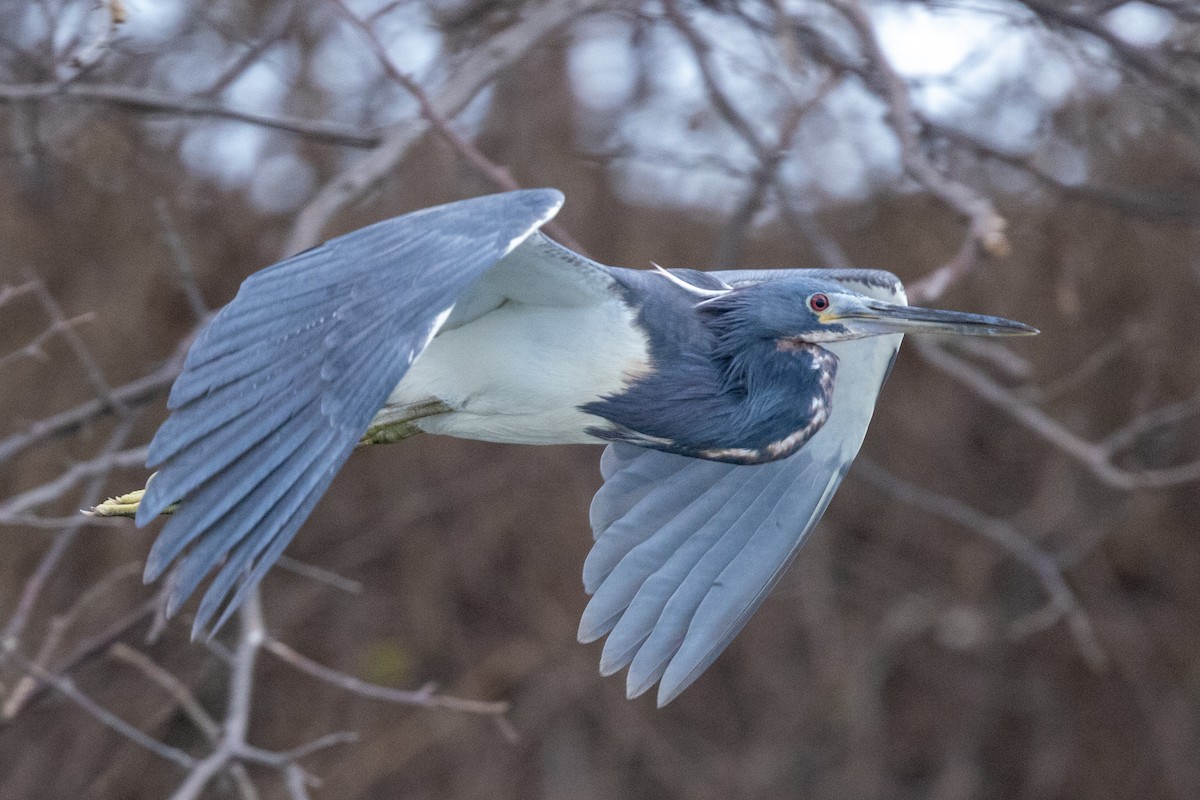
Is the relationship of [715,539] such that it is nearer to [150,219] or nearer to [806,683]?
[150,219]

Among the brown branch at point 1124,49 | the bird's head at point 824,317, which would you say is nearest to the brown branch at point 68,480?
the bird's head at point 824,317

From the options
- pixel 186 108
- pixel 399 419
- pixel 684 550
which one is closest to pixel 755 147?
pixel 684 550

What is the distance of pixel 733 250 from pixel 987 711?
4515 millimetres

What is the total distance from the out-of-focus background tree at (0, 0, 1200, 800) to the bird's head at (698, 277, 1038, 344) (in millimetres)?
350

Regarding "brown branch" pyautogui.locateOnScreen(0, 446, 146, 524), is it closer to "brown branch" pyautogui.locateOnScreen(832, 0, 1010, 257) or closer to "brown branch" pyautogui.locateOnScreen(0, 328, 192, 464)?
"brown branch" pyautogui.locateOnScreen(0, 328, 192, 464)

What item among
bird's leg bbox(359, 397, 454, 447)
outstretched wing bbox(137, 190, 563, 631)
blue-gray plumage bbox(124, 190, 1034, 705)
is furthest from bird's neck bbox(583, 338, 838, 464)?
outstretched wing bbox(137, 190, 563, 631)

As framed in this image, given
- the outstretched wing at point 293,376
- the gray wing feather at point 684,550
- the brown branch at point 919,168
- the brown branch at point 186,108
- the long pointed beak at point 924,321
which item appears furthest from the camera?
the brown branch at point 186,108

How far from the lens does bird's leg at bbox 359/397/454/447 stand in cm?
308

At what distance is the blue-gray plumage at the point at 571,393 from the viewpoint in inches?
88.3

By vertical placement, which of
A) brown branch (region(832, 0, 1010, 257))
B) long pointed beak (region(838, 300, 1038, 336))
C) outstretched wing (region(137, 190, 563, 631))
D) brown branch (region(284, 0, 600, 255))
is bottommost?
long pointed beak (region(838, 300, 1038, 336))

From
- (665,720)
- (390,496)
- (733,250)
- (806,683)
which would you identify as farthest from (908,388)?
(733,250)

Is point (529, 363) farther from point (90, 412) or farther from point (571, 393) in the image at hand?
point (90, 412)

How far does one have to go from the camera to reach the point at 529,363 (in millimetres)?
3002

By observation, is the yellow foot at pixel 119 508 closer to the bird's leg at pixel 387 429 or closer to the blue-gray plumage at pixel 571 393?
the bird's leg at pixel 387 429
